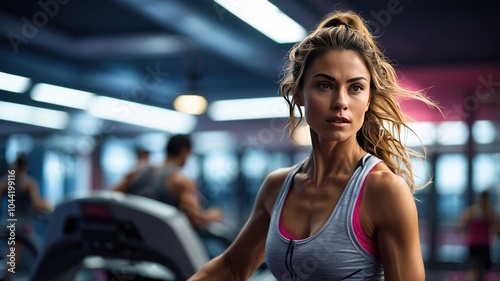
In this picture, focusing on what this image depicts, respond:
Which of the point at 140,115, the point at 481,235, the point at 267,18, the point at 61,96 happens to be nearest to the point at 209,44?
the point at 267,18

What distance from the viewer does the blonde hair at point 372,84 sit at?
1123 mm

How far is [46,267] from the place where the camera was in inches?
79.3

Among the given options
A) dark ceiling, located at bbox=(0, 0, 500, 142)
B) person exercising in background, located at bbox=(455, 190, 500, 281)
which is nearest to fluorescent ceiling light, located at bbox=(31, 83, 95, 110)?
dark ceiling, located at bbox=(0, 0, 500, 142)

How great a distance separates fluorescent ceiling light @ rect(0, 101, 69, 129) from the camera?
30.2 ft

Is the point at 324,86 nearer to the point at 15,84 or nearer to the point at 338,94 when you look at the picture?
the point at 338,94

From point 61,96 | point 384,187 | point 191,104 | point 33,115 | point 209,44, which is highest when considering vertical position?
point 209,44

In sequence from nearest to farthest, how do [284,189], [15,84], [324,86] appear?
[324,86] < [284,189] < [15,84]

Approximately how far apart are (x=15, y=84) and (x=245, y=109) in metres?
3.88

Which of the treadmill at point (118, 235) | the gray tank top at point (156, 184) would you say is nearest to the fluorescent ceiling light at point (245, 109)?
the gray tank top at point (156, 184)

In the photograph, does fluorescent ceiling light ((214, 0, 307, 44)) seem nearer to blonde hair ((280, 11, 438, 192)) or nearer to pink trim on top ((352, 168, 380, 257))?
blonde hair ((280, 11, 438, 192))

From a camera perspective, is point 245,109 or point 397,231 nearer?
point 397,231

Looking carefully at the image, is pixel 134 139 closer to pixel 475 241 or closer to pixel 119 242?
pixel 475 241

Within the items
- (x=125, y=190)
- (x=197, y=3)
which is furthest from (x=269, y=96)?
(x=125, y=190)

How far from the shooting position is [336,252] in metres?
1.02
